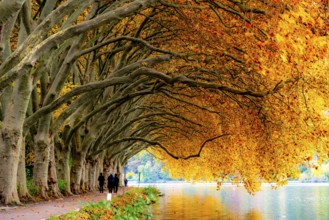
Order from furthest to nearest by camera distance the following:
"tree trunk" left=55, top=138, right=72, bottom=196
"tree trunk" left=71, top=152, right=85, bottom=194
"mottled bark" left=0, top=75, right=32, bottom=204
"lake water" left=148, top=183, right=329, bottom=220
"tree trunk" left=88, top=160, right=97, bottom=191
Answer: "tree trunk" left=88, top=160, right=97, bottom=191 < "tree trunk" left=71, top=152, right=85, bottom=194 < "lake water" left=148, top=183, right=329, bottom=220 < "tree trunk" left=55, top=138, right=72, bottom=196 < "mottled bark" left=0, top=75, right=32, bottom=204

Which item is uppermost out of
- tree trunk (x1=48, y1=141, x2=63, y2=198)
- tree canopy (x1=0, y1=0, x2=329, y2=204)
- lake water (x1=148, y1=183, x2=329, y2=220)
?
tree canopy (x1=0, y1=0, x2=329, y2=204)

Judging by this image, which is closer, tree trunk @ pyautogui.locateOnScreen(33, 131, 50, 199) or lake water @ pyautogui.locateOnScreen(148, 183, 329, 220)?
tree trunk @ pyautogui.locateOnScreen(33, 131, 50, 199)

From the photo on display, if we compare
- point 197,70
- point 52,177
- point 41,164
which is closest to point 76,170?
point 52,177

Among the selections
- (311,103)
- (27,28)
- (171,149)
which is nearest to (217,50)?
(311,103)

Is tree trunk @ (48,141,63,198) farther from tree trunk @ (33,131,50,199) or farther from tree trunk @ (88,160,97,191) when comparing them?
tree trunk @ (88,160,97,191)

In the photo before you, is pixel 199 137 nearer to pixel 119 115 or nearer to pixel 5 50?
pixel 119 115

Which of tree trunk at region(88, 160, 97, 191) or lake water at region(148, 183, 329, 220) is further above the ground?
tree trunk at region(88, 160, 97, 191)

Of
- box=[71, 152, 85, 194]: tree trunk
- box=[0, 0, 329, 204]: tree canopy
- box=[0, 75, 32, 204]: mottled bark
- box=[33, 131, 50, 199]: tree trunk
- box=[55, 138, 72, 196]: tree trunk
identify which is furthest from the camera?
box=[71, 152, 85, 194]: tree trunk

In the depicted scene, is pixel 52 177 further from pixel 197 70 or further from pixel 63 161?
pixel 197 70

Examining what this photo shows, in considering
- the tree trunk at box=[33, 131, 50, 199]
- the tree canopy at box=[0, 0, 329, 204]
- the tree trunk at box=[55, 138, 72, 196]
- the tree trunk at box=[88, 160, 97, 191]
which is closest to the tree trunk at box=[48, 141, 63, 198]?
the tree canopy at box=[0, 0, 329, 204]

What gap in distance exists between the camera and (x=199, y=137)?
3881cm

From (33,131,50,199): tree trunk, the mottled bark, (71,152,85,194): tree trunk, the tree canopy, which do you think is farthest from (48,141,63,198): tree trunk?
the mottled bark

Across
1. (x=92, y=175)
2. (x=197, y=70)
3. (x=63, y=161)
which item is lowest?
(x=92, y=175)

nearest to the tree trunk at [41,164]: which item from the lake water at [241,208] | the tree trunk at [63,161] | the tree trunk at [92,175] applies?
the tree trunk at [63,161]
